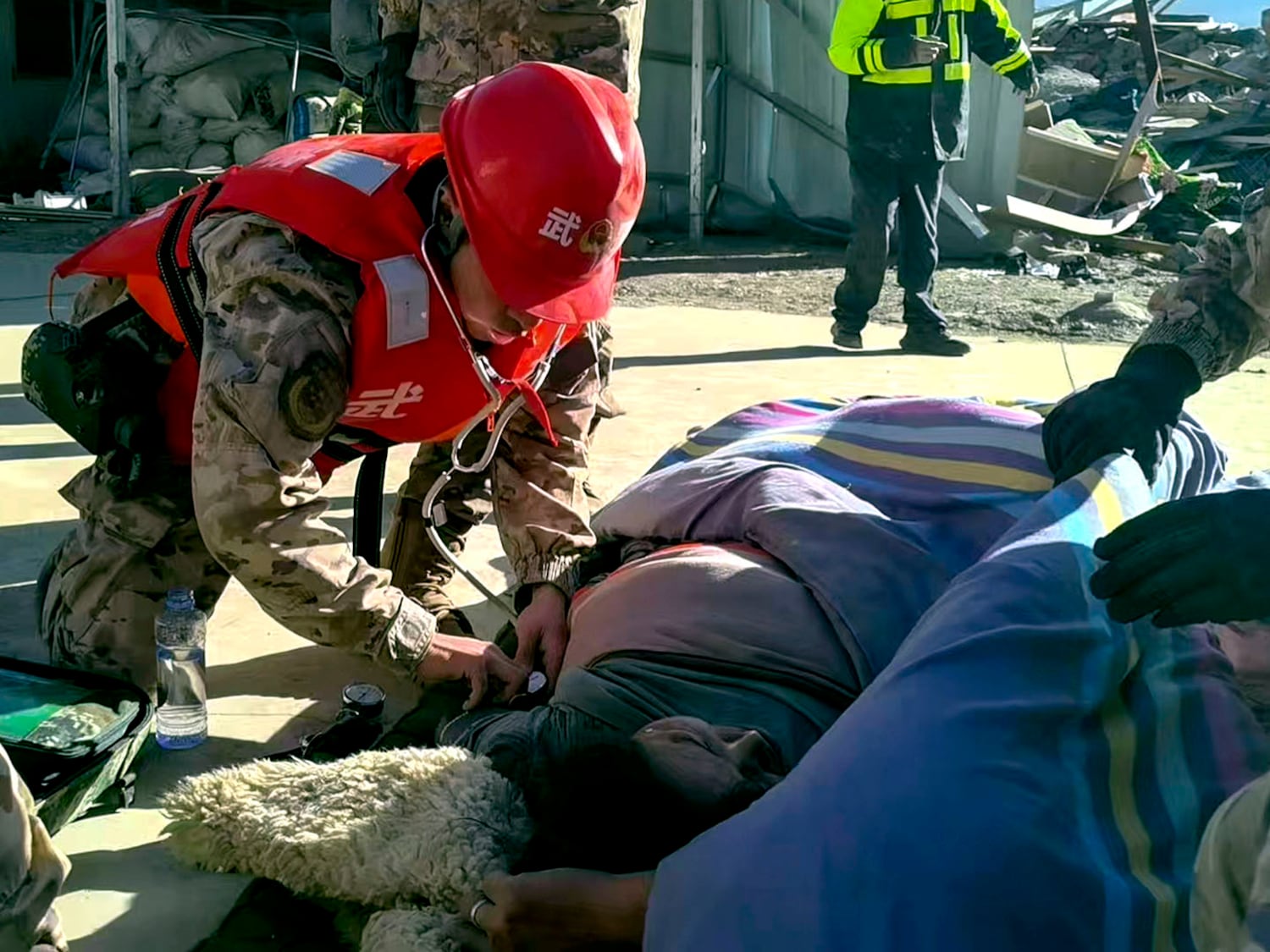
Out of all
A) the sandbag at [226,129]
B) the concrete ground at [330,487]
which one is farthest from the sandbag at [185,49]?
the concrete ground at [330,487]

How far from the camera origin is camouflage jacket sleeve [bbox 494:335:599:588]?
2.59 metres

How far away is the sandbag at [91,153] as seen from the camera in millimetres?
10078

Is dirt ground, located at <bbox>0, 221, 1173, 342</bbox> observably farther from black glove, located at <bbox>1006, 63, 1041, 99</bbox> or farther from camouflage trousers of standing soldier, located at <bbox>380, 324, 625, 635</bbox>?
camouflage trousers of standing soldier, located at <bbox>380, 324, 625, 635</bbox>

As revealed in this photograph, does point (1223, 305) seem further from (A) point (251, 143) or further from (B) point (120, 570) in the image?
(A) point (251, 143)

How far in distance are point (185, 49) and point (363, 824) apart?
9.33m

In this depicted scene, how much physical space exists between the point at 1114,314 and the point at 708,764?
5.36 metres

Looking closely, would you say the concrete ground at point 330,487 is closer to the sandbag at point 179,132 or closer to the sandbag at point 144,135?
the sandbag at point 179,132

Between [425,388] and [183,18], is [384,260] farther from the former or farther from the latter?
[183,18]

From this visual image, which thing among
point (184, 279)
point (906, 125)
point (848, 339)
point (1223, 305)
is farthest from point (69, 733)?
point (906, 125)

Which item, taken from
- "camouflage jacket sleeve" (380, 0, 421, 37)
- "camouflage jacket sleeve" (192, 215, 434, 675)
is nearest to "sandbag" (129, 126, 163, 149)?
"camouflage jacket sleeve" (380, 0, 421, 37)

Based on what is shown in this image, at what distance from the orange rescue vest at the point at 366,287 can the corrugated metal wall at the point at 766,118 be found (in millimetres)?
6977

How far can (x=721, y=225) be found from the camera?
9.72m

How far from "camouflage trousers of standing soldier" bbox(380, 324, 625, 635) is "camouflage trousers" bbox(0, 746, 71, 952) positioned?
1401 mm

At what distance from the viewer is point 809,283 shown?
25.4ft
